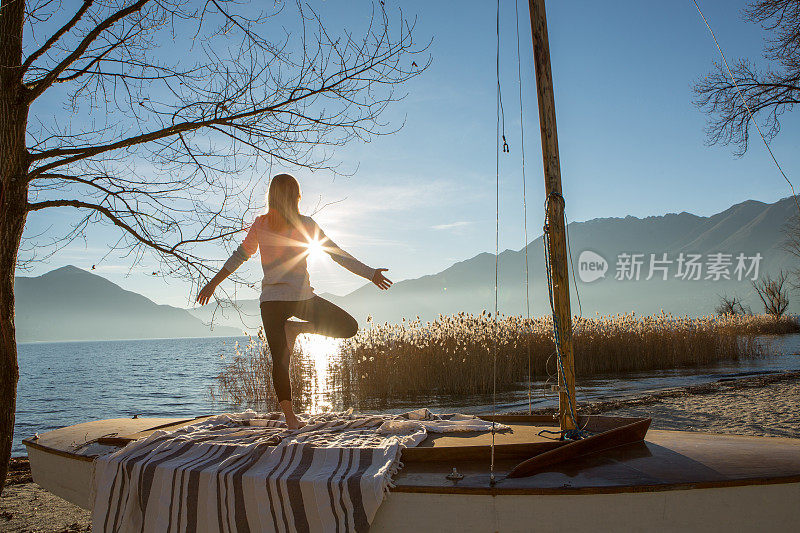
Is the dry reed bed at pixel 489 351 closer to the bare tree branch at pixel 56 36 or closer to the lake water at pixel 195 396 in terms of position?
the lake water at pixel 195 396

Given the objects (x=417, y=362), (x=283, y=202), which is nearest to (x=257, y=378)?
(x=417, y=362)

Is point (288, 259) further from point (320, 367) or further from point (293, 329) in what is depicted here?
point (320, 367)

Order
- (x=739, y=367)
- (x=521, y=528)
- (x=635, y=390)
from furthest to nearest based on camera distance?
(x=739, y=367)
(x=635, y=390)
(x=521, y=528)

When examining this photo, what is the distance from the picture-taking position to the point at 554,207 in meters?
3.29

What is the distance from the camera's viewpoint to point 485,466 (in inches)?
108

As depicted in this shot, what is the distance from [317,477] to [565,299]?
1.73 meters

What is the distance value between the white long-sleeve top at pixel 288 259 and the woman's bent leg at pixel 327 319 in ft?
0.30

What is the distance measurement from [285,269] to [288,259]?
0.24ft

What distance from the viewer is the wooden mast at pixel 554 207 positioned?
128 inches

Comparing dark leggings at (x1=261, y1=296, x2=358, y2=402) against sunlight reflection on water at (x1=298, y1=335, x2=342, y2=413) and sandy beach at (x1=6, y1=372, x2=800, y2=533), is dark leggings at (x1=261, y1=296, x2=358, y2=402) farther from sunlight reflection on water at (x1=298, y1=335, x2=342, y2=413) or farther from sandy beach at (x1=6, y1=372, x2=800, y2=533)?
sunlight reflection on water at (x1=298, y1=335, x2=342, y2=413)

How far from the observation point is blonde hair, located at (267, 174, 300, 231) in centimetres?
379

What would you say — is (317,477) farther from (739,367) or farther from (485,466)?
(739,367)

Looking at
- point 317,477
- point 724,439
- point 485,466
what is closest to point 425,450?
point 485,466

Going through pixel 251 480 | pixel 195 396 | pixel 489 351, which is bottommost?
pixel 195 396
